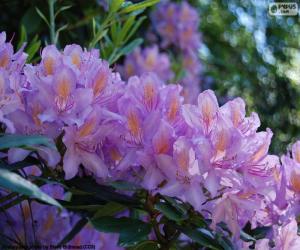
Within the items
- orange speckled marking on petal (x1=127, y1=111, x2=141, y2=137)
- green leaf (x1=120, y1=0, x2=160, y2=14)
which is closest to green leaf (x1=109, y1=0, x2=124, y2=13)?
green leaf (x1=120, y1=0, x2=160, y2=14)

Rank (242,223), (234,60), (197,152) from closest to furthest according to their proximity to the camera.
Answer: (197,152)
(242,223)
(234,60)

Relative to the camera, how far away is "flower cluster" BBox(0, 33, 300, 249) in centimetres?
75

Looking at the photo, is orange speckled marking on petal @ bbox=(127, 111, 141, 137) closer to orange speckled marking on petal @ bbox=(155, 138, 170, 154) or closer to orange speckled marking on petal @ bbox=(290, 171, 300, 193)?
orange speckled marking on petal @ bbox=(155, 138, 170, 154)

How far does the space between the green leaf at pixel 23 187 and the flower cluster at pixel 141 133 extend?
4.4 inches

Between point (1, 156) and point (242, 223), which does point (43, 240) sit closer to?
point (1, 156)

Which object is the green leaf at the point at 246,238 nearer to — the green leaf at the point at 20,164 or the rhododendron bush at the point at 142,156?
the rhododendron bush at the point at 142,156

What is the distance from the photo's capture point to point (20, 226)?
0.92 meters

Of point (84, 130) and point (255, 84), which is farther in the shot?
point (255, 84)

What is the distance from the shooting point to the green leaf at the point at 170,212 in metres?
0.76

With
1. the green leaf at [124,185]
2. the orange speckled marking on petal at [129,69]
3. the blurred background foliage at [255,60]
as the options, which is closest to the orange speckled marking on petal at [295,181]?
the green leaf at [124,185]

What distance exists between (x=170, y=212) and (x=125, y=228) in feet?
0.22

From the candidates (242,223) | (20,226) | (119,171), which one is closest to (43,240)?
(20,226)

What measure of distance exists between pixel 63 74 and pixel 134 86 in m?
0.12

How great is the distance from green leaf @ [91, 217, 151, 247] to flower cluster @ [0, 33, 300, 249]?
0.05 m
